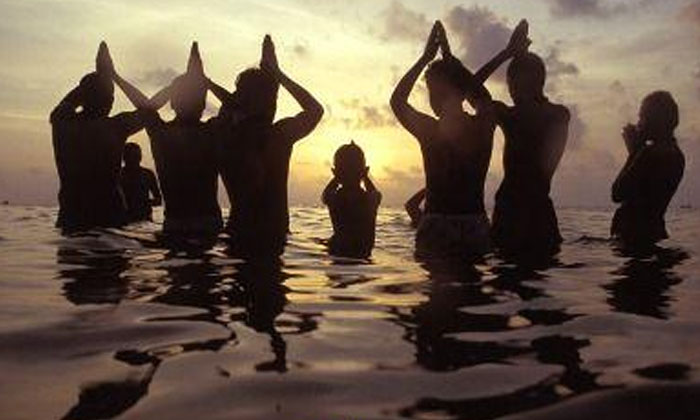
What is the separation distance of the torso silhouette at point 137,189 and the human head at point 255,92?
715 centimetres

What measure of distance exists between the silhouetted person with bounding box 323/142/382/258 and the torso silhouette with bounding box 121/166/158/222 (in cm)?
619

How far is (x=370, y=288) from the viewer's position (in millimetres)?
5660

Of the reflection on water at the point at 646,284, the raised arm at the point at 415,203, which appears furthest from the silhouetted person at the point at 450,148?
the raised arm at the point at 415,203

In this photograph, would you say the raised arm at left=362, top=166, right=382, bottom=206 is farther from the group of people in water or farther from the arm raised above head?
the arm raised above head

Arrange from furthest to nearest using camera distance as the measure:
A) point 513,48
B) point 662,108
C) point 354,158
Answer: point 354,158
point 662,108
point 513,48

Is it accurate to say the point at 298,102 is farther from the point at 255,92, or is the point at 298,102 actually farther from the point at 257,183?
the point at 257,183

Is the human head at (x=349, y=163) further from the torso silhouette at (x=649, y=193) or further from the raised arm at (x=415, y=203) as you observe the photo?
the torso silhouette at (x=649, y=193)

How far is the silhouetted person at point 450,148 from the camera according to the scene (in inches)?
284

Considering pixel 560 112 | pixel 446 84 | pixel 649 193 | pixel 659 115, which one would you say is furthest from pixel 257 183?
pixel 649 193

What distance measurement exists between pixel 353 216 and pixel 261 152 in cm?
173

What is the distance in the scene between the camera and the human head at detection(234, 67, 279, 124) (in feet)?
26.0

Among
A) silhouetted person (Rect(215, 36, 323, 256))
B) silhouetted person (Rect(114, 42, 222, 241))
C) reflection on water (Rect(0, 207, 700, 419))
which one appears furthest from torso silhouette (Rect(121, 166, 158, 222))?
reflection on water (Rect(0, 207, 700, 419))

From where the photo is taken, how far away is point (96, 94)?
33.7 feet

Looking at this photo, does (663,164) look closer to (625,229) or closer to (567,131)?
(625,229)
